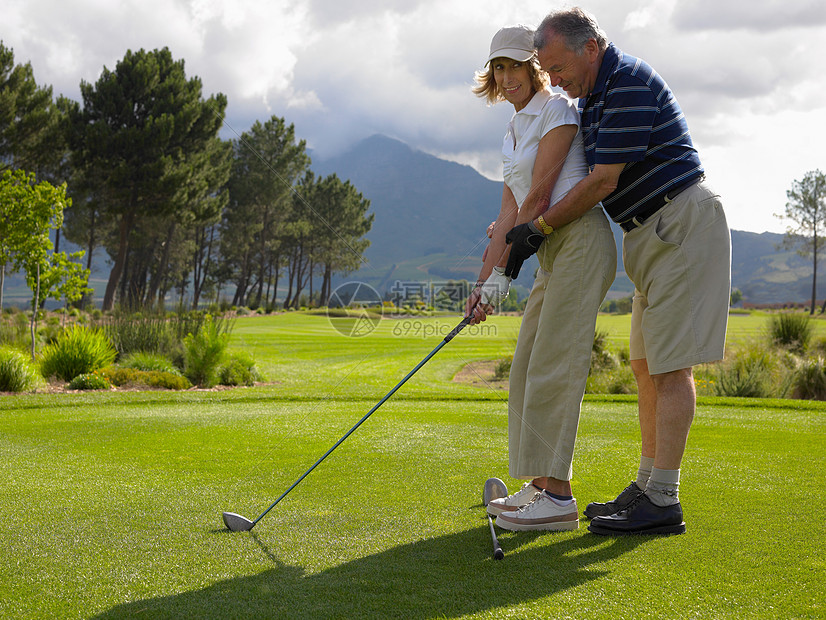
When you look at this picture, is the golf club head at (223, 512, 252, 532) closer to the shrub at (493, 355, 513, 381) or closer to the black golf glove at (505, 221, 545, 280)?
the black golf glove at (505, 221, 545, 280)

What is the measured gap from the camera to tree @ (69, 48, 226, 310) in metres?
28.5

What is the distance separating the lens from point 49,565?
6.16ft

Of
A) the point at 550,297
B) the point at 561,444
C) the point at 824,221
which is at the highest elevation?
the point at 824,221

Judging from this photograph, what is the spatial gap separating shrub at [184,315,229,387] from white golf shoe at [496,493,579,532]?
26.1ft

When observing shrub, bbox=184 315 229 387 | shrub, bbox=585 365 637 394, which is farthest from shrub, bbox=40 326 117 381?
shrub, bbox=585 365 637 394

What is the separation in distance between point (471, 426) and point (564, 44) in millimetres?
2876

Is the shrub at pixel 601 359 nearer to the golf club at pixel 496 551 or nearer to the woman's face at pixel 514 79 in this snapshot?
the woman's face at pixel 514 79

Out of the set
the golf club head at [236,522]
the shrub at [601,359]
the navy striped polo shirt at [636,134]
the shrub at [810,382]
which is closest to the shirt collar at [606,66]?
the navy striped polo shirt at [636,134]

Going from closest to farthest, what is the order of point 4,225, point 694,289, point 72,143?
point 694,289 → point 4,225 → point 72,143

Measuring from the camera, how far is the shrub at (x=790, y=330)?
1342 centimetres

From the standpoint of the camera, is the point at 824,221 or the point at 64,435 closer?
the point at 64,435

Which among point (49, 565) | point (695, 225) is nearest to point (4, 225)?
point (49, 565)

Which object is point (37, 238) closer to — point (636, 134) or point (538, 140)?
point (538, 140)

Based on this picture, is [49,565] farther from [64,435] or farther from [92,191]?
[92,191]
